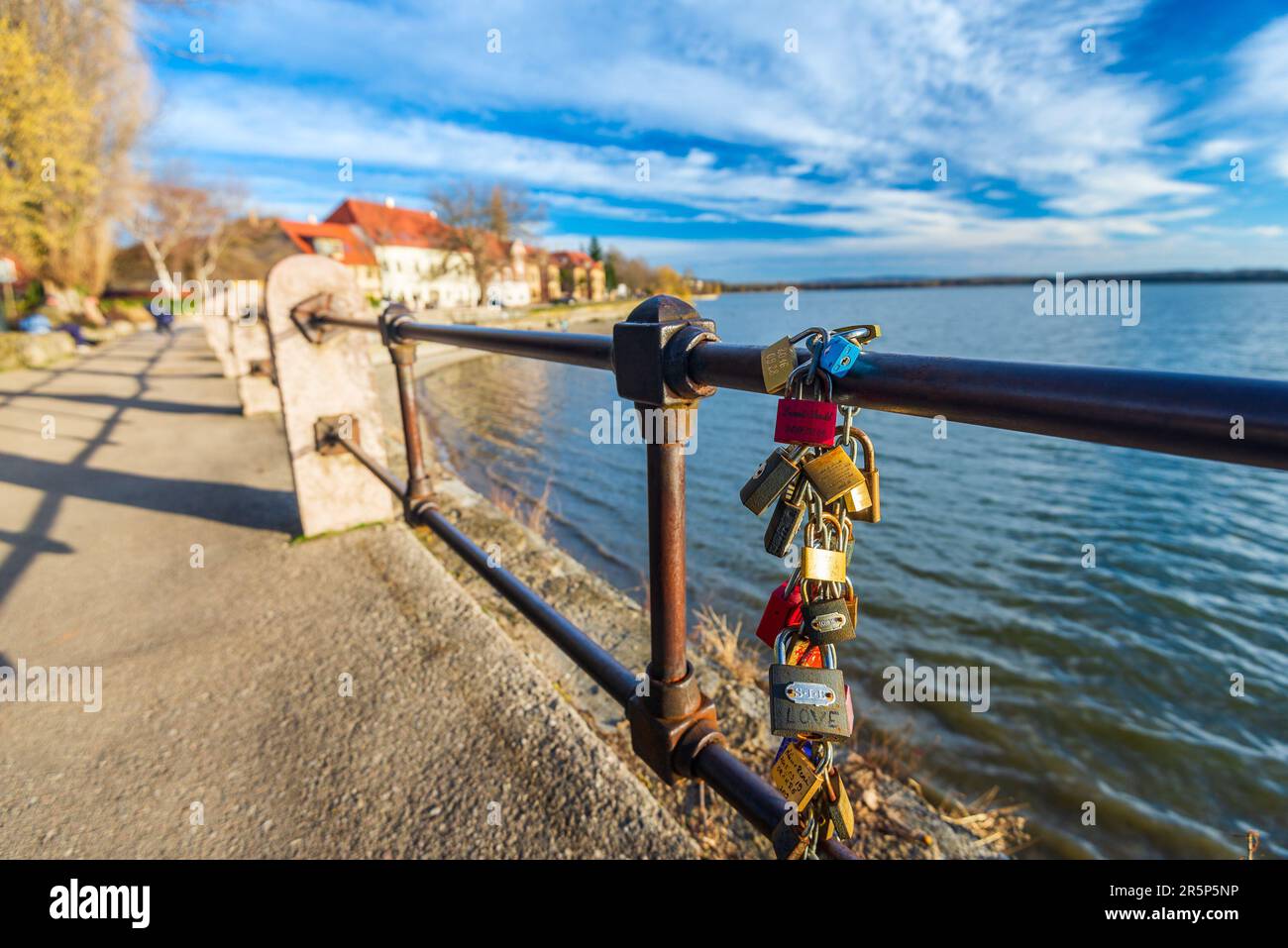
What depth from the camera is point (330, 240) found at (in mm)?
66188

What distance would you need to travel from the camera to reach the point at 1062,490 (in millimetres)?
11148

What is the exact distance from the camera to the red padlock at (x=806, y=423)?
77 cm

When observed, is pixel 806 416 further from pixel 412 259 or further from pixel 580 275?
pixel 580 275

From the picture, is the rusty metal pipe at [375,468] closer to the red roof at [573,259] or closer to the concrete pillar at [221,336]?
the concrete pillar at [221,336]

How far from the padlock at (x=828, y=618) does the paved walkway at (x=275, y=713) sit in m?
1.29

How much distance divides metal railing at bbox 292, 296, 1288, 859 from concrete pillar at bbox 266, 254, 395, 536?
2.13m

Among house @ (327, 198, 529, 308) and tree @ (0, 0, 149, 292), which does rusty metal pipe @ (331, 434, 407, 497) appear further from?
house @ (327, 198, 529, 308)

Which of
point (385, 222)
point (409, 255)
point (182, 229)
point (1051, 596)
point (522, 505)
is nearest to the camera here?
point (1051, 596)

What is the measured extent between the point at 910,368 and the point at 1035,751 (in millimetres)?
5523

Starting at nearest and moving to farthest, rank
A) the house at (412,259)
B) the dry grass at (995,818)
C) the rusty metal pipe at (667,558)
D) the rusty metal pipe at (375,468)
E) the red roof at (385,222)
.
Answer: the rusty metal pipe at (667,558), the rusty metal pipe at (375,468), the dry grass at (995,818), the house at (412,259), the red roof at (385,222)

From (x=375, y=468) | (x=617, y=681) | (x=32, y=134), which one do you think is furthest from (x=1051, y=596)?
(x=32, y=134)

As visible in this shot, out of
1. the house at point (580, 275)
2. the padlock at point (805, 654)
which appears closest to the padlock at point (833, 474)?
the padlock at point (805, 654)

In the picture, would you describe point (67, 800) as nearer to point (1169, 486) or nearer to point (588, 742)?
point (588, 742)

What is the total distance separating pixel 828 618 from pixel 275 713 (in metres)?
2.39
